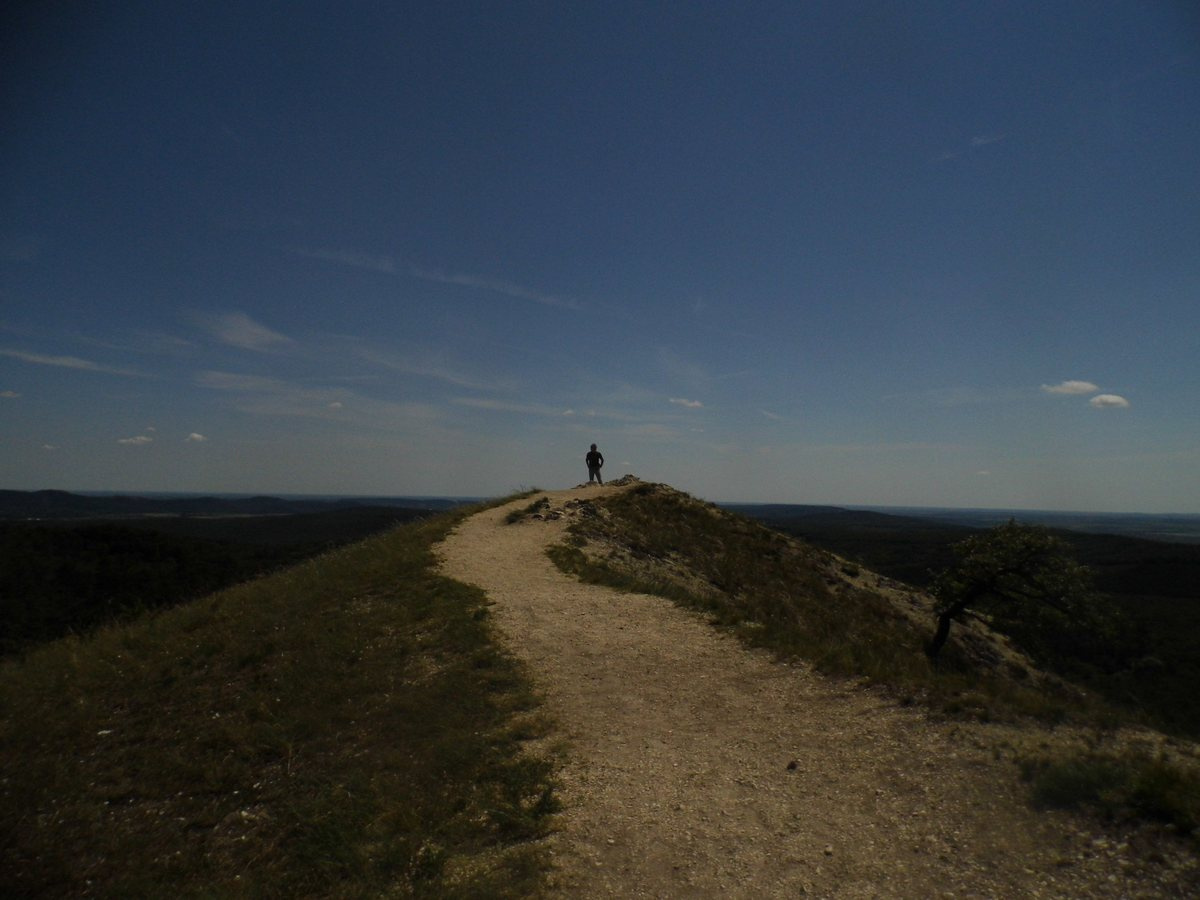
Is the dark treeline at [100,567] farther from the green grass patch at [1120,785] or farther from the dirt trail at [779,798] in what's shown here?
the green grass patch at [1120,785]

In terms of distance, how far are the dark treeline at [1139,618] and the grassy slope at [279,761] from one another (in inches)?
376

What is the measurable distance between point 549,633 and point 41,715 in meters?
9.73

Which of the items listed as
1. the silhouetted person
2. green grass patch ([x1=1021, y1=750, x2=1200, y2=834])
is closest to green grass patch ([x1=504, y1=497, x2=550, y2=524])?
the silhouetted person

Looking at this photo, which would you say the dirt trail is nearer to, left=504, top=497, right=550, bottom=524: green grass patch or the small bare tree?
left=504, top=497, right=550, bottom=524: green grass patch

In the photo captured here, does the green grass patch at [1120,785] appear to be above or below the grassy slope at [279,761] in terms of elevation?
above

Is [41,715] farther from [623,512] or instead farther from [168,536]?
[168,536]

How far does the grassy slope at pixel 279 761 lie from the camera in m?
6.62

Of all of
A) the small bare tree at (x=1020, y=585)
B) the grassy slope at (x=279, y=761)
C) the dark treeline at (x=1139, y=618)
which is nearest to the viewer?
the grassy slope at (x=279, y=761)

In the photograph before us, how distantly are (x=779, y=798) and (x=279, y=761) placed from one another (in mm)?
7365

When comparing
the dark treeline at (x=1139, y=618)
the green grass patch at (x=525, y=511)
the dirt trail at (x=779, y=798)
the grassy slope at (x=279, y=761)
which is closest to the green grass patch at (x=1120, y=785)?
the dirt trail at (x=779, y=798)

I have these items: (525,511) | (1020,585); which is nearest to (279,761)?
(525,511)

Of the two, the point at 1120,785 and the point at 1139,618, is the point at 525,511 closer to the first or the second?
the point at 1120,785

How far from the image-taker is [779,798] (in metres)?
7.23

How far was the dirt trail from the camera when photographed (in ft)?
18.6
